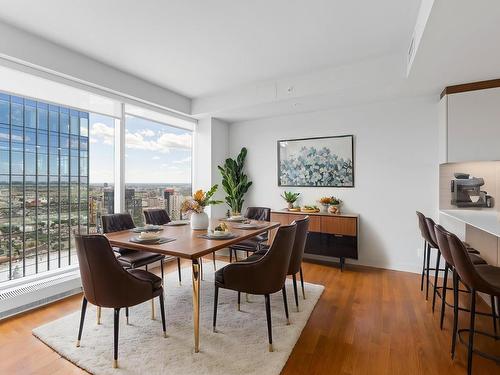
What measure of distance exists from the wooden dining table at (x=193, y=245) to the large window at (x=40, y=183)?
49.0 inches

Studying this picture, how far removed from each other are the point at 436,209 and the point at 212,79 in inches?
142

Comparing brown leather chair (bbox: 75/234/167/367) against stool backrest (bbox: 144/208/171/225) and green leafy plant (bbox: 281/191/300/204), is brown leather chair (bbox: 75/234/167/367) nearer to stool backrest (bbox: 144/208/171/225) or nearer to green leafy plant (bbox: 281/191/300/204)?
stool backrest (bbox: 144/208/171/225)

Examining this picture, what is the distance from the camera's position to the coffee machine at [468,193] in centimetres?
328

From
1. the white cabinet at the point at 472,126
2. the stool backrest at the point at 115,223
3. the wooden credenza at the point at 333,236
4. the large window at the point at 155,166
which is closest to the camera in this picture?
the stool backrest at the point at 115,223

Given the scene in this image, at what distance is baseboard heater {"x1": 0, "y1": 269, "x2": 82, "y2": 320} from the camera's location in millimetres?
2572

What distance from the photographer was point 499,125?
2.99 meters

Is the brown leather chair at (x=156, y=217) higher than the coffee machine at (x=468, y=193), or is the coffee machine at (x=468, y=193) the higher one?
the coffee machine at (x=468, y=193)

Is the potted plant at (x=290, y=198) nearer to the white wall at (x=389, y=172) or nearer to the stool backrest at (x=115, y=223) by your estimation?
the white wall at (x=389, y=172)

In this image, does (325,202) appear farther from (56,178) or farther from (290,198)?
(56,178)

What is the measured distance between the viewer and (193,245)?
2096mm

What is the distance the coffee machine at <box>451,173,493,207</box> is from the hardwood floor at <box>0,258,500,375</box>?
4.16 ft

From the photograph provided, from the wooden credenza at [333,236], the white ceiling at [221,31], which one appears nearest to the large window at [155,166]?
the white ceiling at [221,31]

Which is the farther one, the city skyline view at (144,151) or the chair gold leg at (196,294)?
the city skyline view at (144,151)

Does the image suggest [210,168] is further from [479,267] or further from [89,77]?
[479,267]
